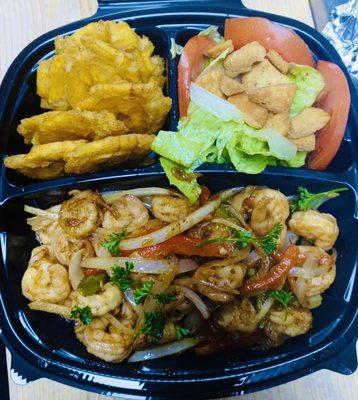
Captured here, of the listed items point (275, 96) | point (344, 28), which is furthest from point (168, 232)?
point (344, 28)

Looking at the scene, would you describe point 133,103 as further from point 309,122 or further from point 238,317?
point 238,317

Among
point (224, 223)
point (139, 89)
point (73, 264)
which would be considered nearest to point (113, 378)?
point (73, 264)

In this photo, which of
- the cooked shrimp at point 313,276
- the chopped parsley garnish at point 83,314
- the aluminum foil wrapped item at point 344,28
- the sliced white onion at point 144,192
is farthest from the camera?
the aluminum foil wrapped item at point 344,28

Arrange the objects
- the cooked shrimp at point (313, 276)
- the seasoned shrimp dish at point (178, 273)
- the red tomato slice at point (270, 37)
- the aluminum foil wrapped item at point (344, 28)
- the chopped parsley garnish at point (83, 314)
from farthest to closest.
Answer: the aluminum foil wrapped item at point (344, 28), the red tomato slice at point (270, 37), the cooked shrimp at point (313, 276), the seasoned shrimp dish at point (178, 273), the chopped parsley garnish at point (83, 314)

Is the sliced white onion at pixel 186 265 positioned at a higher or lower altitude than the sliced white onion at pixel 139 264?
lower

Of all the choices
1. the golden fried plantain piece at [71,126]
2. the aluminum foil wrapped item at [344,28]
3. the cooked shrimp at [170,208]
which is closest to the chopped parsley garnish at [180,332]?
the cooked shrimp at [170,208]

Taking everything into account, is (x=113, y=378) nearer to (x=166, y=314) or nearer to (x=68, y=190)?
(x=166, y=314)

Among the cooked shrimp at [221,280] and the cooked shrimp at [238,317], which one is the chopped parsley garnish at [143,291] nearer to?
the cooked shrimp at [221,280]
